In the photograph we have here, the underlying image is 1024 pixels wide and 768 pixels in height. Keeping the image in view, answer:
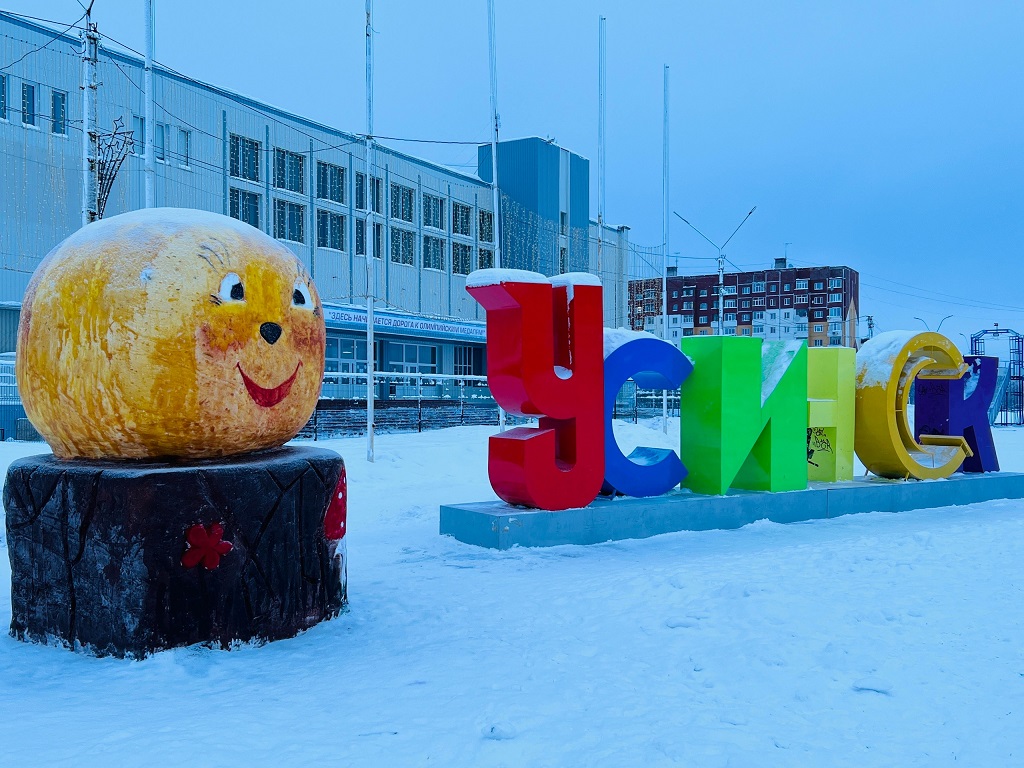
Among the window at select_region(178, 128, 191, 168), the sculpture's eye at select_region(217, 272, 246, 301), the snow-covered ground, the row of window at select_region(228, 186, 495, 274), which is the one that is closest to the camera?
the snow-covered ground

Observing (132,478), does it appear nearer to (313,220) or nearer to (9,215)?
(9,215)

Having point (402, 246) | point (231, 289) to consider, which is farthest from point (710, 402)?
point (402, 246)

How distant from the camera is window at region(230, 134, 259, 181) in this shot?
24781 millimetres

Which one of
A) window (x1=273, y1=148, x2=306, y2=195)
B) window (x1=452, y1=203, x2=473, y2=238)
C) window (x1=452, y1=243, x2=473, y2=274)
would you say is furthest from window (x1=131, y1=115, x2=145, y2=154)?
window (x1=452, y1=243, x2=473, y2=274)

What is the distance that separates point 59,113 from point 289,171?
277 inches

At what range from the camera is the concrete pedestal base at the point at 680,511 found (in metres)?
7.77

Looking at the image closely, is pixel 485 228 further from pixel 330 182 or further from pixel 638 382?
pixel 638 382

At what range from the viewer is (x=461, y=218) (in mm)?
34219

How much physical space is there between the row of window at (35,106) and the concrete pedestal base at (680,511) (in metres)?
18.0

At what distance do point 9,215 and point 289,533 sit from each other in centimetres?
1974

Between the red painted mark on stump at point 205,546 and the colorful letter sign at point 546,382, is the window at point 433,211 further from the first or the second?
the red painted mark on stump at point 205,546

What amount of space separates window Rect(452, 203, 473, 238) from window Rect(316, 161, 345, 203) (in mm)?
5905

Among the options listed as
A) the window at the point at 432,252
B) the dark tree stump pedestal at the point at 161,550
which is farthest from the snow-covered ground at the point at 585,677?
the window at the point at 432,252

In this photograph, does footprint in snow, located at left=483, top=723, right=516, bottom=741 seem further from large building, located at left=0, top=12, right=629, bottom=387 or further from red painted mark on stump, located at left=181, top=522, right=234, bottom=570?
large building, located at left=0, top=12, right=629, bottom=387
